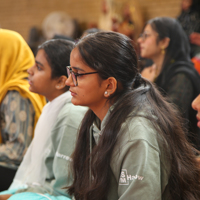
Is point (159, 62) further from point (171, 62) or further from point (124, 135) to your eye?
point (124, 135)

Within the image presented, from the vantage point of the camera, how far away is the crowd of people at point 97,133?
1.10 metres

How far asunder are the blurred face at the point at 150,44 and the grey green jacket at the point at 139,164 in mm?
1690

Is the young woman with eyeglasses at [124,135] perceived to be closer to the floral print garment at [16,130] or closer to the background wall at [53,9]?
the floral print garment at [16,130]

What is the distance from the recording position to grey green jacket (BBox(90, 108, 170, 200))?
104cm

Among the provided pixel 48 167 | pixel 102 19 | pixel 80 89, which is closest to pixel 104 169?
pixel 80 89

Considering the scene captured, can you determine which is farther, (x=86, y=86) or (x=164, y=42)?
(x=164, y=42)

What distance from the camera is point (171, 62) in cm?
260

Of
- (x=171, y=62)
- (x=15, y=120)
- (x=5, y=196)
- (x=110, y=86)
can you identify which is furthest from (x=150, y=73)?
(x=5, y=196)

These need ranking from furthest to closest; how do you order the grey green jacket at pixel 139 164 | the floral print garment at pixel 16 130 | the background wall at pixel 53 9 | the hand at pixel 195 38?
the background wall at pixel 53 9 < the hand at pixel 195 38 < the floral print garment at pixel 16 130 < the grey green jacket at pixel 139 164

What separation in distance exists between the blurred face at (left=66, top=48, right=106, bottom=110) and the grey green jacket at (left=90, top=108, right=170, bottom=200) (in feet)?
0.60

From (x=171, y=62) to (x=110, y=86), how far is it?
152 cm

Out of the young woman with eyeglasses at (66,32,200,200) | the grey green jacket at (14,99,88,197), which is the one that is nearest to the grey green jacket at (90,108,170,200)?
the young woman with eyeglasses at (66,32,200,200)

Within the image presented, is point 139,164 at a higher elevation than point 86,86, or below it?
below

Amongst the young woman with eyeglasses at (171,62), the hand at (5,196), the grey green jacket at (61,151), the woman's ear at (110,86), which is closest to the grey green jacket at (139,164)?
the woman's ear at (110,86)
